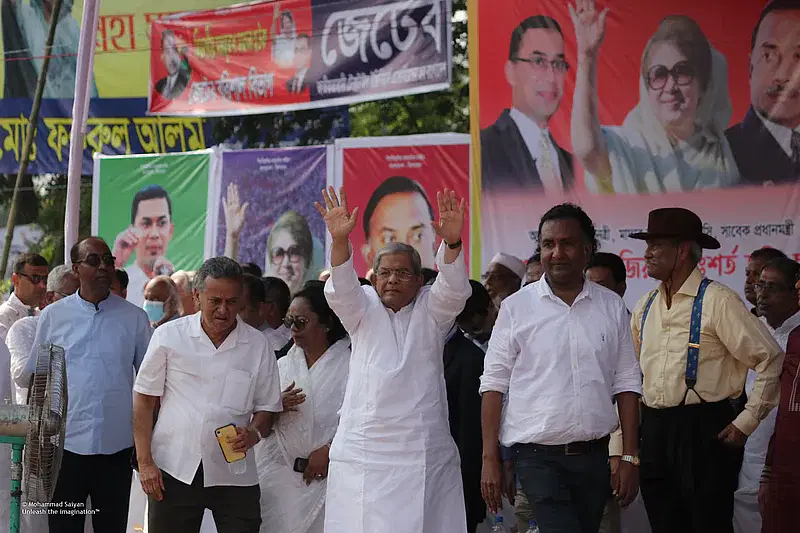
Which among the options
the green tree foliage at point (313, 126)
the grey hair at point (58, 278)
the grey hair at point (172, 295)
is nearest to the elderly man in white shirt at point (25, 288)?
the grey hair at point (58, 278)

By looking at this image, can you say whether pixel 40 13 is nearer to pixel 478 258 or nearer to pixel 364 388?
pixel 478 258

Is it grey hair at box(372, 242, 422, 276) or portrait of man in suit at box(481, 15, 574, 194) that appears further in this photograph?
portrait of man in suit at box(481, 15, 574, 194)

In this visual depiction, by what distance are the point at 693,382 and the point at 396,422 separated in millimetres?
1567

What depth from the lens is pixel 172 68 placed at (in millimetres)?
13555

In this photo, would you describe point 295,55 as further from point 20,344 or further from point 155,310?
point 20,344

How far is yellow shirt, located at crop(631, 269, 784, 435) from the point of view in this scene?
225 inches

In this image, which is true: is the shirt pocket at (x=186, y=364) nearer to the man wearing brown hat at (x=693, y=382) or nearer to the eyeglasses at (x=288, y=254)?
the man wearing brown hat at (x=693, y=382)

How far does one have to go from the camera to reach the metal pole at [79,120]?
11.4 m

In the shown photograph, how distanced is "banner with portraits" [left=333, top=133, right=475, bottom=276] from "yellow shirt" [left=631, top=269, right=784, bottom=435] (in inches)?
225

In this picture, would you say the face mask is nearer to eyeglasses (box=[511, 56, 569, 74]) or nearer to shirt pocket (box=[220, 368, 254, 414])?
shirt pocket (box=[220, 368, 254, 414])

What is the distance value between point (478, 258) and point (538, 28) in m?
2.27

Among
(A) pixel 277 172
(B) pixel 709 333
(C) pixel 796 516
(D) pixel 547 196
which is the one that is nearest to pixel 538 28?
(D) pixel 547 196

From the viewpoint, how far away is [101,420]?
6.60m

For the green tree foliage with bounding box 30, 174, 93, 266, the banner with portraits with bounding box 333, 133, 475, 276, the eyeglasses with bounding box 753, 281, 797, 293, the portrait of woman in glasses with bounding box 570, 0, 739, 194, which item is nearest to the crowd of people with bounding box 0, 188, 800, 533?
the eyeglasses with bounding box 753, 281, 797, 293
